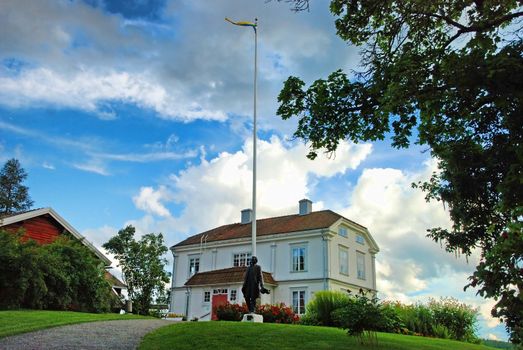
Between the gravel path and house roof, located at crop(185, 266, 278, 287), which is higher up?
house roof, located at crop(185, 266, 278, 287)

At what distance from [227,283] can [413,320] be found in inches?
653

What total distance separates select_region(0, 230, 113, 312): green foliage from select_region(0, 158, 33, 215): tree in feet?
105

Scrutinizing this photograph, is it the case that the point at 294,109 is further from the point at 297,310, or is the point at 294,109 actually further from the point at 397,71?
the point at 297,310

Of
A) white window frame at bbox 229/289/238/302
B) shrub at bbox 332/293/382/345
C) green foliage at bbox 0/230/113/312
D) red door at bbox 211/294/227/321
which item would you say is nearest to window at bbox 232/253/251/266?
red door at bbox 211/294/227/321

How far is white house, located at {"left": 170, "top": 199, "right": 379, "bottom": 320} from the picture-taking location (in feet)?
117

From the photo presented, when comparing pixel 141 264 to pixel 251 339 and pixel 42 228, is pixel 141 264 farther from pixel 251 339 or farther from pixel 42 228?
pixel 251 339

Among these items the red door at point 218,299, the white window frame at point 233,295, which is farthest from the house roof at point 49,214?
the white window frame at point 233,295

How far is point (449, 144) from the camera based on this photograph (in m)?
11.5

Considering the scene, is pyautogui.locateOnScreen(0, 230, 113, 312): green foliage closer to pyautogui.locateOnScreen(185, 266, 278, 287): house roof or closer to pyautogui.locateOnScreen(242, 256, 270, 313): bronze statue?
pyautogui.locateOnScreen(185, 266, 278, 287): house roof

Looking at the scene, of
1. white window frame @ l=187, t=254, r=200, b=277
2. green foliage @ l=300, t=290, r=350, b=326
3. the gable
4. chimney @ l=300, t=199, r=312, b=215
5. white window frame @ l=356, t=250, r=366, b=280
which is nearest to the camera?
green foliage @ l=300, t=290, r=350, b=326

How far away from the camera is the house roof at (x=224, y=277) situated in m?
34.6

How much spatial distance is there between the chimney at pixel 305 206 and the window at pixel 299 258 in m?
4.55

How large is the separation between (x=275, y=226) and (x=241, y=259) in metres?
3.84

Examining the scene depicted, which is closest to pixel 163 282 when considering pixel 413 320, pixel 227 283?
pixel 227 283
